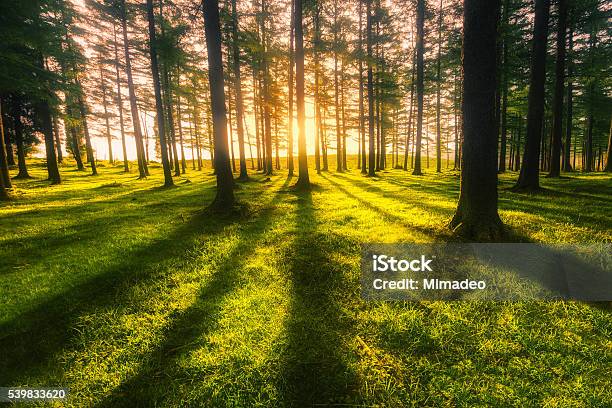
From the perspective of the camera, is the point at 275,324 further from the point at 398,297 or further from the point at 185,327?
the point at 398,297

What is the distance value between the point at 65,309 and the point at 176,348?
2.15 metres

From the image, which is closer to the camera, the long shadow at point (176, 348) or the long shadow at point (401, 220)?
the long shadow at point (176, 348)

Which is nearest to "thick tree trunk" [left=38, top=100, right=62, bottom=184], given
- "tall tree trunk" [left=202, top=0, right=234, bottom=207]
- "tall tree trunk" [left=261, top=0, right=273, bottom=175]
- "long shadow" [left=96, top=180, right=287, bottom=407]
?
"tall tree trunk" [left=261, top=0, right=273, bottom=175]

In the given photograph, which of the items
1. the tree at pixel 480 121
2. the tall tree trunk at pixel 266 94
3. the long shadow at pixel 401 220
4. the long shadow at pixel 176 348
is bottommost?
the long shadow at pixel 176 348

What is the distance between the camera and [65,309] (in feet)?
12.3

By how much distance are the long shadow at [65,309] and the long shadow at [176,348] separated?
1062mm

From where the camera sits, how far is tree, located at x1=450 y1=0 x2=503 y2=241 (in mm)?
5172

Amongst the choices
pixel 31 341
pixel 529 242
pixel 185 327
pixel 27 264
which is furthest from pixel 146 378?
pixel 529 242

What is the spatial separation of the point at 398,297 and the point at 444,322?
0.71m

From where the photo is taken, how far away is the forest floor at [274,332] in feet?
7.61

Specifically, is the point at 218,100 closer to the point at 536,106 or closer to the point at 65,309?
the point at 65,309

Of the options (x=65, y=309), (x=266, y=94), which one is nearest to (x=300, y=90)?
(x=266, y=94)

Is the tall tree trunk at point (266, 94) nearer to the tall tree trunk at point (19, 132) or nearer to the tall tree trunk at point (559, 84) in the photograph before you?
the tall tree trunk at point (559, 84)

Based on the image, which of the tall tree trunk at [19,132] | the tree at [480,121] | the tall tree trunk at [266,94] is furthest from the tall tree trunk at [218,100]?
the tall tree trunk at [19,132]
